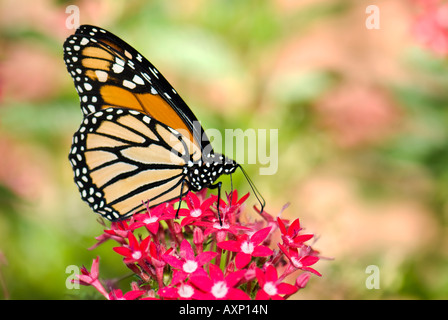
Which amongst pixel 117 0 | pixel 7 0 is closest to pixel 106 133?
pixel 117 0

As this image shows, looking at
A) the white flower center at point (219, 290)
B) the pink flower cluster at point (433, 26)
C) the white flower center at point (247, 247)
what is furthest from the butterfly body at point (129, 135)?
the pink flower cluster at point (433, 26)

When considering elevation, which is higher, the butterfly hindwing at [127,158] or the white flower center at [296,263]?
the butterfly hindwing at [127,158]

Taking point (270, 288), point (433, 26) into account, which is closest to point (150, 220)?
point (270, 288)

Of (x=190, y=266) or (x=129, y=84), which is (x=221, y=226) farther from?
(x=129, y=84)

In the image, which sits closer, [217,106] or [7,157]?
[7,157]

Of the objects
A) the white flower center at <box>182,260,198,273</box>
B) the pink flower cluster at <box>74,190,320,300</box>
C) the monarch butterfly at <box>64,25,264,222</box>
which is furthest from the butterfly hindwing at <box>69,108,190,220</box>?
the white flower center at <box>182,260,198,273</box>

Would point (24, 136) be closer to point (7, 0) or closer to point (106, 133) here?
point (106, 133)

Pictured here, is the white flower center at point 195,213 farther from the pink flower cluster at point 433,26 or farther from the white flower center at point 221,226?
the pink flower cluster at point 433,26

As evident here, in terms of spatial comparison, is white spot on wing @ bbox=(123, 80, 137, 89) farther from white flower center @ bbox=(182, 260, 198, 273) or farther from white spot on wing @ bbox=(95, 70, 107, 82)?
white flower center @ bbox=(182, 260, 198, 273)
